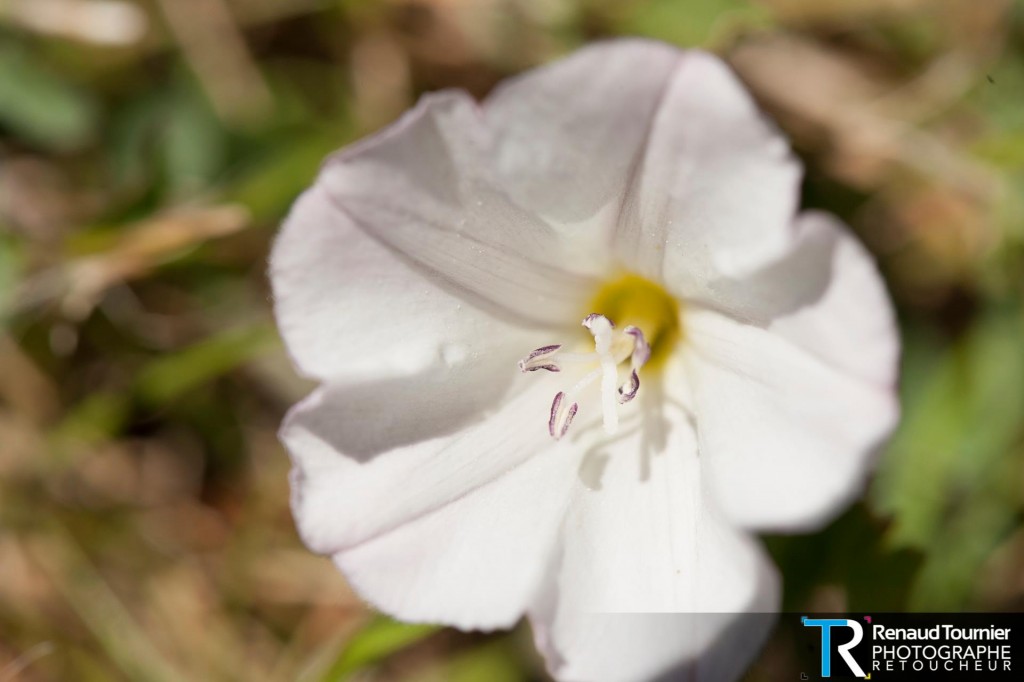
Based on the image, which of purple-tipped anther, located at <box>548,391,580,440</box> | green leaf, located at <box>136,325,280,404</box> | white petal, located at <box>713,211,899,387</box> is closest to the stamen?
purple-tipped anther, located at <box>548,391,580,440</box>

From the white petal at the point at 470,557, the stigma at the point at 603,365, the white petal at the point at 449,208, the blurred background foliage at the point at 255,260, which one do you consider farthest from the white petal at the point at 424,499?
the blurred background foliage at the point at 255,260

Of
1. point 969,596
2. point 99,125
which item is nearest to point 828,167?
point 969,596

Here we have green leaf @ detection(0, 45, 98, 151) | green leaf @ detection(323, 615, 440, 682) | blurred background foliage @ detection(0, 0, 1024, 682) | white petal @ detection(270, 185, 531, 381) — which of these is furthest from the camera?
green leaf @ detection(0, 45, 98, 151)

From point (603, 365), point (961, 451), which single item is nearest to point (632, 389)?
point (603, 365)

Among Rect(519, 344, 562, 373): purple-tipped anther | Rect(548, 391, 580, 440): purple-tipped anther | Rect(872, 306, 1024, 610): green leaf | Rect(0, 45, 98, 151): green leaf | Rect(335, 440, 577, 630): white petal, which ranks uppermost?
Rect(0, 45, 98, 151): green leaf

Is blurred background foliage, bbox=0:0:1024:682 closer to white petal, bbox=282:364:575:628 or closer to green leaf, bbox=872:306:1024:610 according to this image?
green leaf, bbox=872:306:1024:610

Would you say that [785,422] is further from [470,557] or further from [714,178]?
[470,557]

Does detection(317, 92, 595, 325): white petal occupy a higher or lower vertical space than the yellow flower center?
higher
